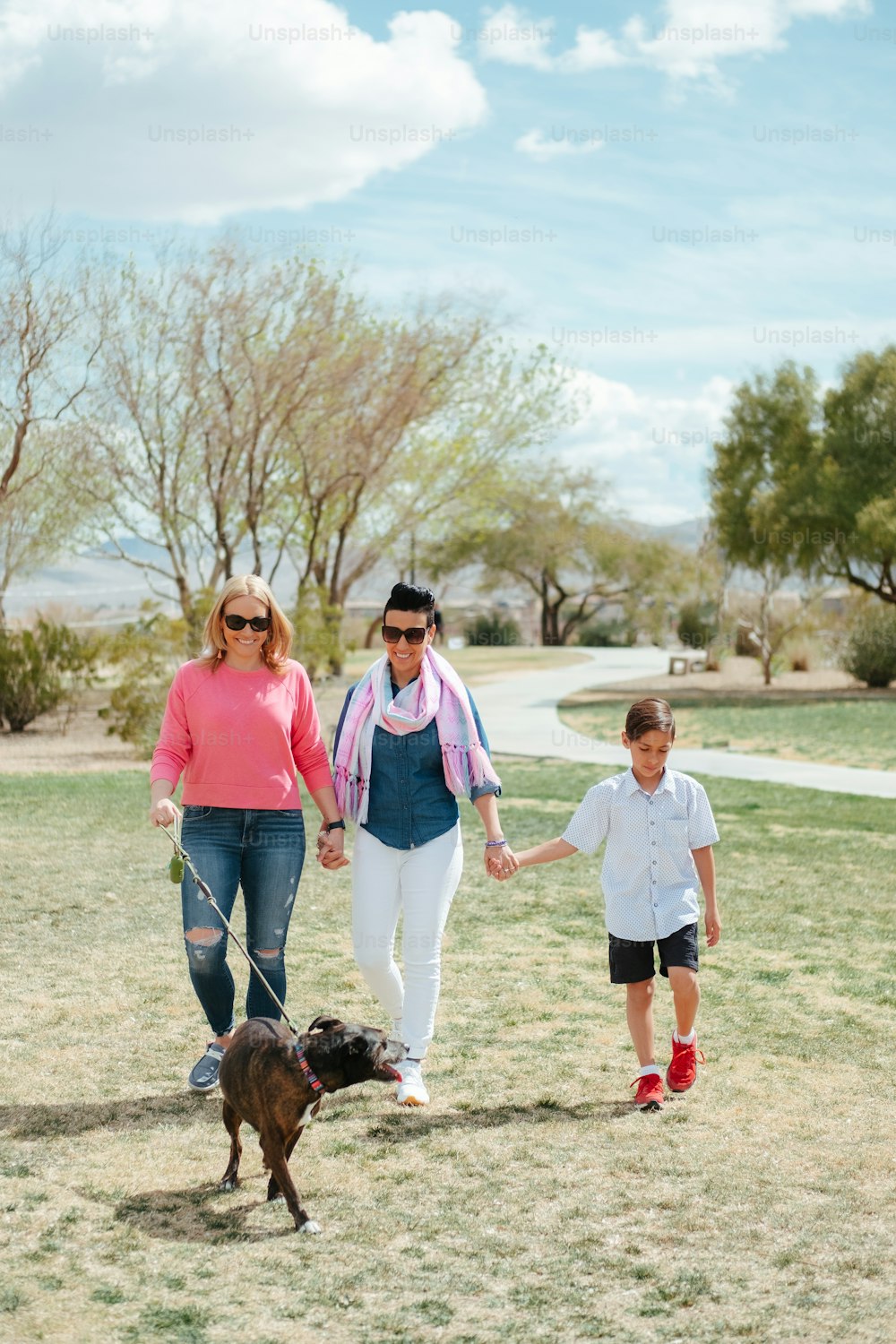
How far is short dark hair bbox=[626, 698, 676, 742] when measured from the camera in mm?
4391

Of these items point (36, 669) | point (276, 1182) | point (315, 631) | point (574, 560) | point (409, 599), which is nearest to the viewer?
point (276, 1182)

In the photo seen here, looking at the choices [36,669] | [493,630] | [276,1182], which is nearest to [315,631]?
[36,669]

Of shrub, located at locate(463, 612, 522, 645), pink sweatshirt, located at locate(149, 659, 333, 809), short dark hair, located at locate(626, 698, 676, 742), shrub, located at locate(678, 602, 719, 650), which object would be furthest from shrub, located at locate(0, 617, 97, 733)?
shrub, located at locate(463, 612, 522, 645)

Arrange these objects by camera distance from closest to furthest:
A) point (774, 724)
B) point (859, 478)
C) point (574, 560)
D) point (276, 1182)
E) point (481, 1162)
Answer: point (276, 1182) < point (481, 1162) < point (774, 724) < point (859, 478) < point (574, 560)

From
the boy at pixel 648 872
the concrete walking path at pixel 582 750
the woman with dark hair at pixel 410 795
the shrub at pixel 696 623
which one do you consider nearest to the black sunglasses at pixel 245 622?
the woman with dark hair at pixel 410 795

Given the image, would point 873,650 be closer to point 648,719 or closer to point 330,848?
point 648,719

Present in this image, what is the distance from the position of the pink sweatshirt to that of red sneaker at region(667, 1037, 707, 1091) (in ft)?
5.13

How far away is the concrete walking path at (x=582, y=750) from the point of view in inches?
545

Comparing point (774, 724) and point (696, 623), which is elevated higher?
point (696, 623)

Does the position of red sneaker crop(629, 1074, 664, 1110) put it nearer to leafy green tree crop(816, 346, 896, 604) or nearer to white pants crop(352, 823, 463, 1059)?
white pants crop(352, 823, 463, 1059)

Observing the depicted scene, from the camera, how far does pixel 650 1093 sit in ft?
14.8

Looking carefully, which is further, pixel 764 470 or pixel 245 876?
pixel 764 470

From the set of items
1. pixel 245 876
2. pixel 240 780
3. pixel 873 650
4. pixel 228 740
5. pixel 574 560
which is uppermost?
pixel 574 560

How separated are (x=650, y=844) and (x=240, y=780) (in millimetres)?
1382
